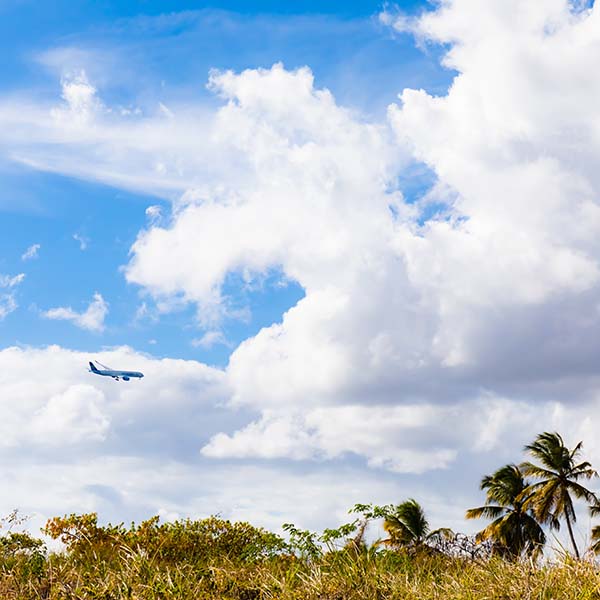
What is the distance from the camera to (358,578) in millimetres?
15672

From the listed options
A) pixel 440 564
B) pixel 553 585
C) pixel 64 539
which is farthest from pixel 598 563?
pixel 64 539

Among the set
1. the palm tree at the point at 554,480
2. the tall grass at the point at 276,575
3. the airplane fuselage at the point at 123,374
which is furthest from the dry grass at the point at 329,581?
the airplane fuselage at the point at 123,374

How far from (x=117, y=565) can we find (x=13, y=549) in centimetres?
815

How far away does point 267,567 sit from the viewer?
19328 millimetres

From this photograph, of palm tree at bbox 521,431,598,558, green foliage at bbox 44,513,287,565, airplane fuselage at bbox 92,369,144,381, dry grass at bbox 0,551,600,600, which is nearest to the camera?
dry grass at bbox 0,551,600,600

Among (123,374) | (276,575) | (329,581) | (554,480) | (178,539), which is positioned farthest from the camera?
(123,374)

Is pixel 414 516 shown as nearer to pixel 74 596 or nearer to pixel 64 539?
pixel 64 539

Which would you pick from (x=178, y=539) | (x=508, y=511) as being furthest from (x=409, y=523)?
(x=178, y=539)

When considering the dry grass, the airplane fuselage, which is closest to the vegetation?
the dry grass

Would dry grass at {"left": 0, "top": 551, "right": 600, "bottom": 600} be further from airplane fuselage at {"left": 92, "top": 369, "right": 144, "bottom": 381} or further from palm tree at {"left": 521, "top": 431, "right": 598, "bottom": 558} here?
airplane fuselage at {"left": 92, "top": 369, "right": 144, "bottom": 381}

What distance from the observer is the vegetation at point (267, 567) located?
14664mm

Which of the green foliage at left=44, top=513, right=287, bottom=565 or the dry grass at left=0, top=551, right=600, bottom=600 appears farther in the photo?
the green foliage at left=44, top=513, right=287, bottom=565

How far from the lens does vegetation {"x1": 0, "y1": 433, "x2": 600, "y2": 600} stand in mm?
14664

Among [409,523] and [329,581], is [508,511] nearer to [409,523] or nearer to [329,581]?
[409,523]
